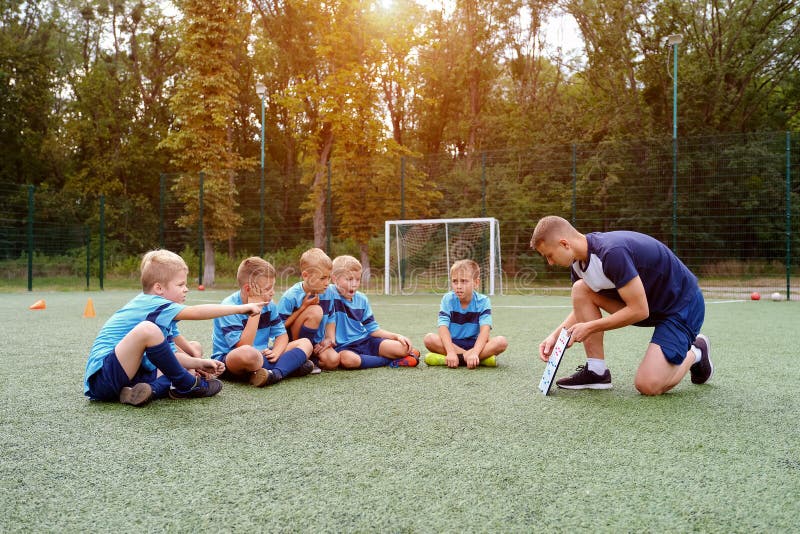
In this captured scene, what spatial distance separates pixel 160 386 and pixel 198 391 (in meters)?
0.17

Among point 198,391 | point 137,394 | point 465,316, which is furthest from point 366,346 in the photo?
point 137,394

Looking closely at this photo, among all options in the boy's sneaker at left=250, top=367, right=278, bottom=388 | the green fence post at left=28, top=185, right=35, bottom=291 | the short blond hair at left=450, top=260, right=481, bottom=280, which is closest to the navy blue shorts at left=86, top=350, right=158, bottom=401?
the boy's sneaker at left=250, top=367, right=278, bottom=388

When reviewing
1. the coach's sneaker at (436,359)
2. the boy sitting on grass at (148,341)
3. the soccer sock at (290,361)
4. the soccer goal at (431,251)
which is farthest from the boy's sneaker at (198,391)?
the soccer goal at (431,251)

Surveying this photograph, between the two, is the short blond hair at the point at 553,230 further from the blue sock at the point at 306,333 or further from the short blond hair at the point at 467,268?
→ the blue sock at the point at 306,333

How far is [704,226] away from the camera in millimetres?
11414

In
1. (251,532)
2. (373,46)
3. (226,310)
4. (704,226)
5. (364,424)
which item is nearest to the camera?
(251,532)

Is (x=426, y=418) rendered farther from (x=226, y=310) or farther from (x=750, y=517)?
(x=750, y=517)

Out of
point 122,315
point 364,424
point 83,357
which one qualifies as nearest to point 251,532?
point 364,424

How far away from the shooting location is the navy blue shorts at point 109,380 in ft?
8.55

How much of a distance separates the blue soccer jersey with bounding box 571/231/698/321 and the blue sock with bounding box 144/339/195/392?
1872mm

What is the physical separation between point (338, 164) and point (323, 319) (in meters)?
10.5

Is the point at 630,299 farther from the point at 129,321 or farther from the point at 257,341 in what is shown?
the point at 129,321

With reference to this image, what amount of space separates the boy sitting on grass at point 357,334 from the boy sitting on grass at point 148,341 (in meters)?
1.11

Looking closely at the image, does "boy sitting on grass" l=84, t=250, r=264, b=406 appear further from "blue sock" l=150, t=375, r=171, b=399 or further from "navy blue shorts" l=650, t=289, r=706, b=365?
"navy blue shorts" l=650, t=289, r=706, b=365
